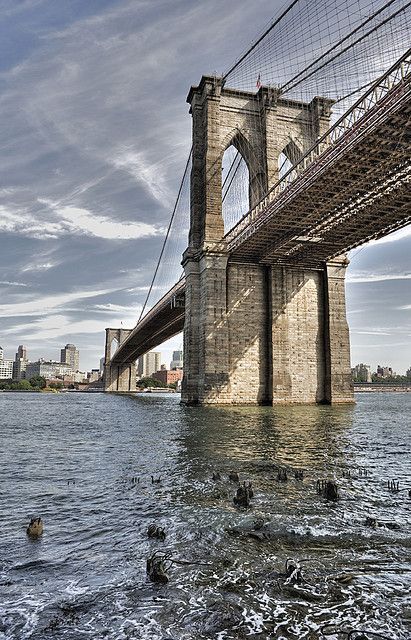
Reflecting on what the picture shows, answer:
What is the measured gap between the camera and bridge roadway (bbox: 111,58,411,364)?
20.1 m

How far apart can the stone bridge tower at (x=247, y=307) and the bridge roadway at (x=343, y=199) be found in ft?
6.40

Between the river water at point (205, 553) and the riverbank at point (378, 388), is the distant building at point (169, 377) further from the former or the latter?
the river water at point (205, 553)

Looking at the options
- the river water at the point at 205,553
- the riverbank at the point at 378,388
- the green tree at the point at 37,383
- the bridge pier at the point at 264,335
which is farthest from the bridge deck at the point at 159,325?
the riverbank at the point at 378,388

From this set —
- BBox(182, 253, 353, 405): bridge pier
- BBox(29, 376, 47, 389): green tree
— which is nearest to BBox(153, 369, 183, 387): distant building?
BBox(29, 376, 47, 389): green tree

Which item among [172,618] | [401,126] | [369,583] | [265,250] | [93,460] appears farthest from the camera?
[265,250]

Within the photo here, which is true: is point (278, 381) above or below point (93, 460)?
above

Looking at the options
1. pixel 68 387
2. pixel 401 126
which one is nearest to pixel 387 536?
pixel 401 126

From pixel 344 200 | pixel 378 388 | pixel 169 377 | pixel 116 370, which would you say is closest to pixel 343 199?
pixel 344 200

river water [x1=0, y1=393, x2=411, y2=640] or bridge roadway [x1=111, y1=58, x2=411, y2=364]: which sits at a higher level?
bridge roadway [x1=111, y1=58, x2=411, y2=364]

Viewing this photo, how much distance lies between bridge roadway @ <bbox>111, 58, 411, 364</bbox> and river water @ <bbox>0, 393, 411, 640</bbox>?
616 inches

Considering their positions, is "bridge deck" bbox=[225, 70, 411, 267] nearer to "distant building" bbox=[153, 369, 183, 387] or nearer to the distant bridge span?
the distant bridge span

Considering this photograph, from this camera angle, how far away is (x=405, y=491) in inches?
277

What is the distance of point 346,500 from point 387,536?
5.09ft

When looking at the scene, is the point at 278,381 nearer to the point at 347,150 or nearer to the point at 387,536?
the point at 347,150
